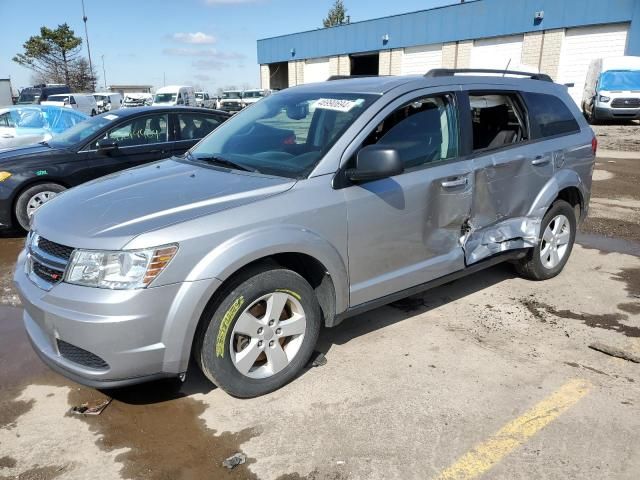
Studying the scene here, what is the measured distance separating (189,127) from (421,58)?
1212 inches

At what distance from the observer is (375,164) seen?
10.1ft

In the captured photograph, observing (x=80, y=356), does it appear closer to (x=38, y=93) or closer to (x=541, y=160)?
(x=541, y=160)

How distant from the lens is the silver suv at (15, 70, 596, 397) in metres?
2.60

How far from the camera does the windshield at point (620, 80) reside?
21047 mm

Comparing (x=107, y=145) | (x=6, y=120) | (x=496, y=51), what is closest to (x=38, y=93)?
(x=6, y=120)

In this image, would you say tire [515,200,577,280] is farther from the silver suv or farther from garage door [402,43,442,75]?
garage door [402,43,442,75]

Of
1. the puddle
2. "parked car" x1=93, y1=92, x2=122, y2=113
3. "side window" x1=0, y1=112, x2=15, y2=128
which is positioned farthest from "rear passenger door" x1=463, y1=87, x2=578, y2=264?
"parked car" x1=93, y1=92, x2=122, y2=113

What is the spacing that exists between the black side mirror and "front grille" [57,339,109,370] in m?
4.53

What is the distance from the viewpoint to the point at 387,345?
374 centimetres

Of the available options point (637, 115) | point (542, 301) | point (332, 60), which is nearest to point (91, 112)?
point (332, 60)

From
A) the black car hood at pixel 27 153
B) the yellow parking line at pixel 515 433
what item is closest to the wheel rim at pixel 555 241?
the yellow parking line at pixel 515 433

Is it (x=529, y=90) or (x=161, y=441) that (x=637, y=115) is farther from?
(x=161, y=441)

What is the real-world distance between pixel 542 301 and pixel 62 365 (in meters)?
3.73

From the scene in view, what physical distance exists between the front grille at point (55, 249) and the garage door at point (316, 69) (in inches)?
1615
